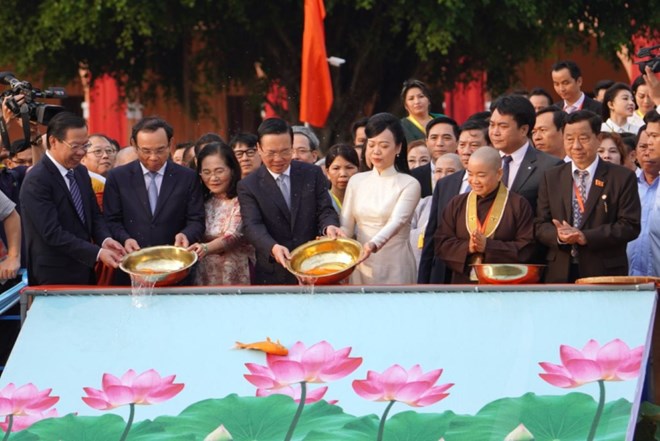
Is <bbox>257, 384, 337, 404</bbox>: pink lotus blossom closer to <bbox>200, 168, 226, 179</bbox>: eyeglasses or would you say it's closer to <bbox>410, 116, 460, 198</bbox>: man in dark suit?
<bbox>200, 168, 226, 179</bbox>: eyeglasses

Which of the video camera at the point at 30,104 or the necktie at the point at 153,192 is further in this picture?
the video camera at the point at 30,104

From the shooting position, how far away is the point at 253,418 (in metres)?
5.80

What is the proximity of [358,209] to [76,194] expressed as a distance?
1420mm

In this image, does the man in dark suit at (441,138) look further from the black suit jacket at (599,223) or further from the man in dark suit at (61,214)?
the man in dark suit at (61,214)

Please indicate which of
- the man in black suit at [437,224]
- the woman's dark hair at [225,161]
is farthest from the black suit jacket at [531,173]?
the woman's dark hair at [225,161]

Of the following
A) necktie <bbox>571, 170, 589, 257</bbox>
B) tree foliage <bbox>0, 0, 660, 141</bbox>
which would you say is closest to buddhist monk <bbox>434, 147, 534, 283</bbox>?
necktie <bbox>571, 170, 589, 257</bbox>

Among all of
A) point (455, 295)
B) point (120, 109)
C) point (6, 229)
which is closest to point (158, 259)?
point (6, 229)

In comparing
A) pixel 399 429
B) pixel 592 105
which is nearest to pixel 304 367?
pixel 399 429

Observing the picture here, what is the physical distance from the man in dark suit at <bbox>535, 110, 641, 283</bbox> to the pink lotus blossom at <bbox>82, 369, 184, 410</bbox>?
1966mm

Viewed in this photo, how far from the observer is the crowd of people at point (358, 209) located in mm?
6953

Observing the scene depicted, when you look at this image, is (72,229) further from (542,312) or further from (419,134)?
(419,134)

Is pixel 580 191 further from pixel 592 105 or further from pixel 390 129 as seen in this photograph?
pixel 592 105

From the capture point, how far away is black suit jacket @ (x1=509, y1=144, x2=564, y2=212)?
7312 mm

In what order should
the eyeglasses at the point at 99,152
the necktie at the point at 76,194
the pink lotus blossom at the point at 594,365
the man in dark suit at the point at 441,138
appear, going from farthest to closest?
1. the eyeglasses at the point at 99,152
2. the man in dark suit at the point at 441,138
3. the necktie at the point at 76,194
4. the pink lotus blossom at the point at 594,365
